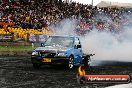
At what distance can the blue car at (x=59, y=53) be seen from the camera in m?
17.4

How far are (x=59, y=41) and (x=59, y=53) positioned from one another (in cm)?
119

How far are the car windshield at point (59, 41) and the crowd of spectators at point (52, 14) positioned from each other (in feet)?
50.4

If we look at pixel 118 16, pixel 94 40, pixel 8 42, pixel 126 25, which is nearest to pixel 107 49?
pixel 94 40

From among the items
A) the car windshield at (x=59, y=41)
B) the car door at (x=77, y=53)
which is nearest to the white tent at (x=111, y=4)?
the car door at (x=77, y=53)

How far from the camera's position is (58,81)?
42.4ft

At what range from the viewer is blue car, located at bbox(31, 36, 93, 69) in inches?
683

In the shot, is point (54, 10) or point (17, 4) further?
point (54, 10)

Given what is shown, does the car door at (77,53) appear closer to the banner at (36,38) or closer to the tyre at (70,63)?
the tyre at (70,63)

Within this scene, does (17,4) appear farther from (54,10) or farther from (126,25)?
(126,25)

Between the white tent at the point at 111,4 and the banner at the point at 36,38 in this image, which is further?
the white tent at the point at 111,4

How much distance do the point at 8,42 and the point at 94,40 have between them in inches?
274

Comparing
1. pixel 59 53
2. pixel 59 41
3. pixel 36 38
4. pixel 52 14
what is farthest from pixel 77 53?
pixel 52 14

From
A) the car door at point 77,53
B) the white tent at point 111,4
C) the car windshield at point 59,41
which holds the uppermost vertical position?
the white tent at point 111,4

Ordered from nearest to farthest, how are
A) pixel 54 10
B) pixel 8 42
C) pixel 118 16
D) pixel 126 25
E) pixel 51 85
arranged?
pixel 51 85
pixel 8 42
pixel 54 10
pixel 126 25
pixel 118 16
